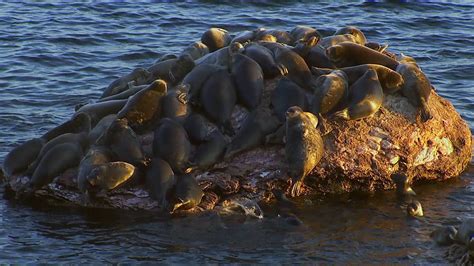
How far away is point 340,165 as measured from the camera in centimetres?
860

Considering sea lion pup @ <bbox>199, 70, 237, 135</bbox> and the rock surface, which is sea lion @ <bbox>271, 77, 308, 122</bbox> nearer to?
the rock surface

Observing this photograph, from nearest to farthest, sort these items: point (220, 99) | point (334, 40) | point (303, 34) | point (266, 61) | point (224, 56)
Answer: point (220, 99) < point (266, 61) < point (224, 56) < point (334, 40) < point (303, 34)

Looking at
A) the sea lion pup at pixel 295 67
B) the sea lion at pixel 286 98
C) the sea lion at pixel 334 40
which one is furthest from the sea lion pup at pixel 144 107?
the sea lion at pixel 334 40

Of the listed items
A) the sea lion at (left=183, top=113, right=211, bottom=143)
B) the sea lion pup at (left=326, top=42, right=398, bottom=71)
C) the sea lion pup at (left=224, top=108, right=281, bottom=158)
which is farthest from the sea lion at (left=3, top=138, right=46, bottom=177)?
the sea lion pup at (left=326, top=42, right=398, bottom=71)

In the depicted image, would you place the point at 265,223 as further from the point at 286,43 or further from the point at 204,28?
the point at 204,28

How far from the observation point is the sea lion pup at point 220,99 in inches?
345

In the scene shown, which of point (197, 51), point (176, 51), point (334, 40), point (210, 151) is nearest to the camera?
point (210, 151)

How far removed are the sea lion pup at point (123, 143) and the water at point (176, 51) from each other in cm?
52

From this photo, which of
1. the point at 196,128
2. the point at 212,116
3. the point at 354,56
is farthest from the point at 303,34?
the point at 196,128

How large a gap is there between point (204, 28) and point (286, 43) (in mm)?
6951

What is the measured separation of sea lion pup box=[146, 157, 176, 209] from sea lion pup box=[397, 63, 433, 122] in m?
2.56

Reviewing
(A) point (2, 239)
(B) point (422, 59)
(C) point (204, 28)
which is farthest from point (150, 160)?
(C) point (204, 28)

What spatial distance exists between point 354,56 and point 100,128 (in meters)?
2.70

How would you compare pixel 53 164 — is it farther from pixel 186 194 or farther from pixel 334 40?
pixel 334 40
